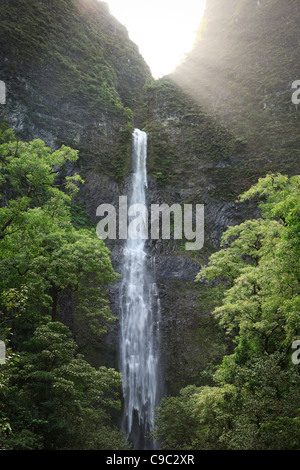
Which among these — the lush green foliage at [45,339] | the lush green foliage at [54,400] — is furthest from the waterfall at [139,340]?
the lush green foliage at [54,400]

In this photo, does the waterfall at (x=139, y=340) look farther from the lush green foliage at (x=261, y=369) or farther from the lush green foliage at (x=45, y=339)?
the lush green foliage at (x=45, y=339)

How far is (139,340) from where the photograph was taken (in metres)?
22.3

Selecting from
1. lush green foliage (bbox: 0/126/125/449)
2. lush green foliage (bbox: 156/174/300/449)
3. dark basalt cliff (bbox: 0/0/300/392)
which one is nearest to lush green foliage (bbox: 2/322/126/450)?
lush green foliage (bbox: 0/126/125/449)

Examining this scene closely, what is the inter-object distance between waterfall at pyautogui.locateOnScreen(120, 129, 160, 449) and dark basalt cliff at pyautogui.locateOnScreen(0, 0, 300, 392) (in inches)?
35.5

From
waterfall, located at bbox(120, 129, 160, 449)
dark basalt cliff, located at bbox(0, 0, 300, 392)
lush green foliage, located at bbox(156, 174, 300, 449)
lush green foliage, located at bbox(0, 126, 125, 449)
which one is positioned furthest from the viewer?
dark basalt cliff, located at bbox(0, 0, 300, 392)

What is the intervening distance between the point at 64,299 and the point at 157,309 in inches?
317

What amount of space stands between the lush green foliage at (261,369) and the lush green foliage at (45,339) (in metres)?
3.68

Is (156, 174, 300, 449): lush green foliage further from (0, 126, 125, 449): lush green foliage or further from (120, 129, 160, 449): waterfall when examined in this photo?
(120, 129, 160, 449): waterfall

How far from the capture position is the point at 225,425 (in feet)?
32.6

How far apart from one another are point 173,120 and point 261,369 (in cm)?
3518

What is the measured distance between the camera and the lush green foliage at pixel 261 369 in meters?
7.90

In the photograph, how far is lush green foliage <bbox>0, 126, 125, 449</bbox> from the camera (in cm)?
991

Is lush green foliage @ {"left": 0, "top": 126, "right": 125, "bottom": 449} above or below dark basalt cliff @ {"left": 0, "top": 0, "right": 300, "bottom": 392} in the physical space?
below

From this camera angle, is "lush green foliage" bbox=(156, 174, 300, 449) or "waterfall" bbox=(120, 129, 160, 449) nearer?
"lush green foliage" bbox=(156, 174, 300, 449)
